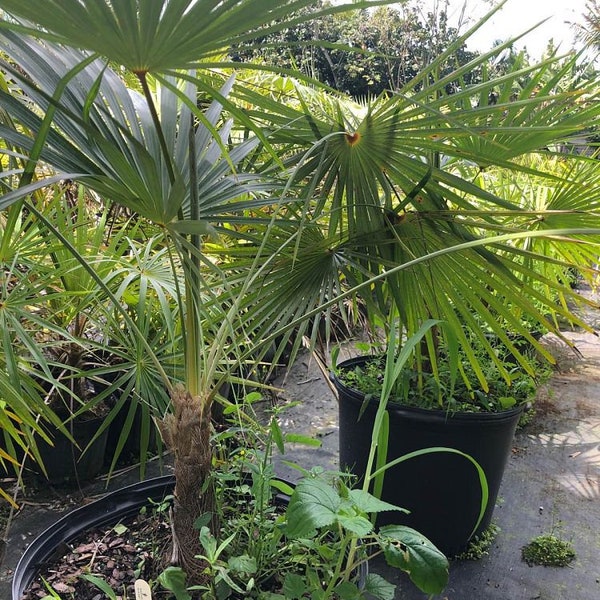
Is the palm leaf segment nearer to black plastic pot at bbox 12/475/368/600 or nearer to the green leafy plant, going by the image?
the green leafy plant

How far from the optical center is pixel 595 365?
313cm

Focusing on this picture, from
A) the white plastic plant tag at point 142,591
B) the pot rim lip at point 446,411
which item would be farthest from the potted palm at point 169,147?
the pot rim lip at point 446,411

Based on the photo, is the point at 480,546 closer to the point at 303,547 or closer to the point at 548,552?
the point at 548,552

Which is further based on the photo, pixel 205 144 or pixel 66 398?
pixel 66 398

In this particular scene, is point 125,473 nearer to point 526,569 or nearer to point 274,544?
point 274,544

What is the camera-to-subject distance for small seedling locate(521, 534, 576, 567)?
1479 mm

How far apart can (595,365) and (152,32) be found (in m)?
3.20

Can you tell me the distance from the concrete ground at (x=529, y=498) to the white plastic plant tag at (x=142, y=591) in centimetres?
68

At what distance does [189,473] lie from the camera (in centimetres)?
92

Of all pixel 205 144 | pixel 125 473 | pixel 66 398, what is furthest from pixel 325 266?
pixel 125 473

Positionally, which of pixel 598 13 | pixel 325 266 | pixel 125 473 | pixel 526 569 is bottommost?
pixel 526 569

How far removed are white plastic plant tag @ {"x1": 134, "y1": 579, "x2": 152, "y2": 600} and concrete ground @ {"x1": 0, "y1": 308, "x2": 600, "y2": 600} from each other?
68 centimetres

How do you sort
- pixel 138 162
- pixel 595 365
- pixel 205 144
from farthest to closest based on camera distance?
pixel 595 365, pixel 205 144, pixel 138 162

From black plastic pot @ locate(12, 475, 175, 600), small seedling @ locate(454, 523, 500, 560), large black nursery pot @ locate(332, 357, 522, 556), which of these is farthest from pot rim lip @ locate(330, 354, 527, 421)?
black plastic pot @ locate(12, 475, 175, 600)
